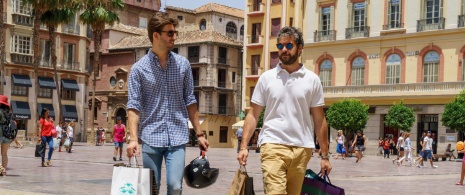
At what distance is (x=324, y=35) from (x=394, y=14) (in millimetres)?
5923

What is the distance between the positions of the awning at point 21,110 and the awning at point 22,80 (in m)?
1.40

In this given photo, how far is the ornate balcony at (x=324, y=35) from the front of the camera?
179 feet

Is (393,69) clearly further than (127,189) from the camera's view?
Yes

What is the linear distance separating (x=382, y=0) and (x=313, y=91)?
45.6m

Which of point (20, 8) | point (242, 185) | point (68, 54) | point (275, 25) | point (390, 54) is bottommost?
point (242, 185)

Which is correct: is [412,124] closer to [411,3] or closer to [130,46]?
[411,3]

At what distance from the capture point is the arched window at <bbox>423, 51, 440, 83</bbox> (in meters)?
48.2

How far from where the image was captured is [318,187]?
6.82 metres

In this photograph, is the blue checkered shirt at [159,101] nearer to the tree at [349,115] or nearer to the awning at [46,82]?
the tree at [349,115]

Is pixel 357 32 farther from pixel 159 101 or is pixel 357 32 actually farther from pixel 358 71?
pixel 159 101

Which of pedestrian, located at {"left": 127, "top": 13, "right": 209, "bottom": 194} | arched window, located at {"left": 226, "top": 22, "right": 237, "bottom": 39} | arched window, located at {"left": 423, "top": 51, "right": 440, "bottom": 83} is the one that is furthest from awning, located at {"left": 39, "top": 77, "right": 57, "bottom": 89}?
pedestrian, located at {"left": 127, "top": 13, "right": 209, "bottom": 194}

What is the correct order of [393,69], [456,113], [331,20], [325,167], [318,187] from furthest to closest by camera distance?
[331,20] → [393,69] → [456,113] → [325,167] → [318,187]

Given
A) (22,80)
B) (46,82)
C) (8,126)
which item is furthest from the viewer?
(46,82)

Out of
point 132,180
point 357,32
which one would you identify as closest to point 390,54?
point 357,32
